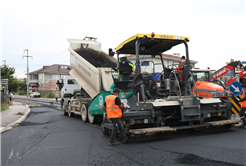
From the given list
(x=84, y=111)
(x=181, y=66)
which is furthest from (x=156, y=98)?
(x=84, y=111)

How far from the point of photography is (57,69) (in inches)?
2699

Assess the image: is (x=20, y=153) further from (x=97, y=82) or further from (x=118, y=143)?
(x=97, y=82)

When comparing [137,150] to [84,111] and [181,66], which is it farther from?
[84,111]

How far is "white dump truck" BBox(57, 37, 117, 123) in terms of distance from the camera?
31.2ft

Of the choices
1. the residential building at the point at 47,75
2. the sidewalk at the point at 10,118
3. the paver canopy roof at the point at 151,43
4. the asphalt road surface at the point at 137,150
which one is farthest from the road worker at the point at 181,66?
the residential building at the point at 47,75

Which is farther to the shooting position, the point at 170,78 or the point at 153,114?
the point at 170,78

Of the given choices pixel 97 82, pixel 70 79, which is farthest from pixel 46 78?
pixel 97 82

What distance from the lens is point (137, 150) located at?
555 cm

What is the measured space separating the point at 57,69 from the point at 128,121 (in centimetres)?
6548

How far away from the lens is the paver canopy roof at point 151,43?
682cm

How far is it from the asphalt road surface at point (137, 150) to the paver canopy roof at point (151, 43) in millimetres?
2932

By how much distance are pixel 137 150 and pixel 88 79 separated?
19.2 feet

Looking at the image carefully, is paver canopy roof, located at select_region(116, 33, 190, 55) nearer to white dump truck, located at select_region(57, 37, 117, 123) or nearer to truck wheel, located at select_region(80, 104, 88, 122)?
white dump truck, located at select_region(57, 37, 117, 123)

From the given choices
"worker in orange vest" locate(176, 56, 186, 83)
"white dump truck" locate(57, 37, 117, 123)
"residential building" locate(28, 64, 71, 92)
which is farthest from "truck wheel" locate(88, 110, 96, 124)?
"residential building" locate(28, 64, 71, 92)
